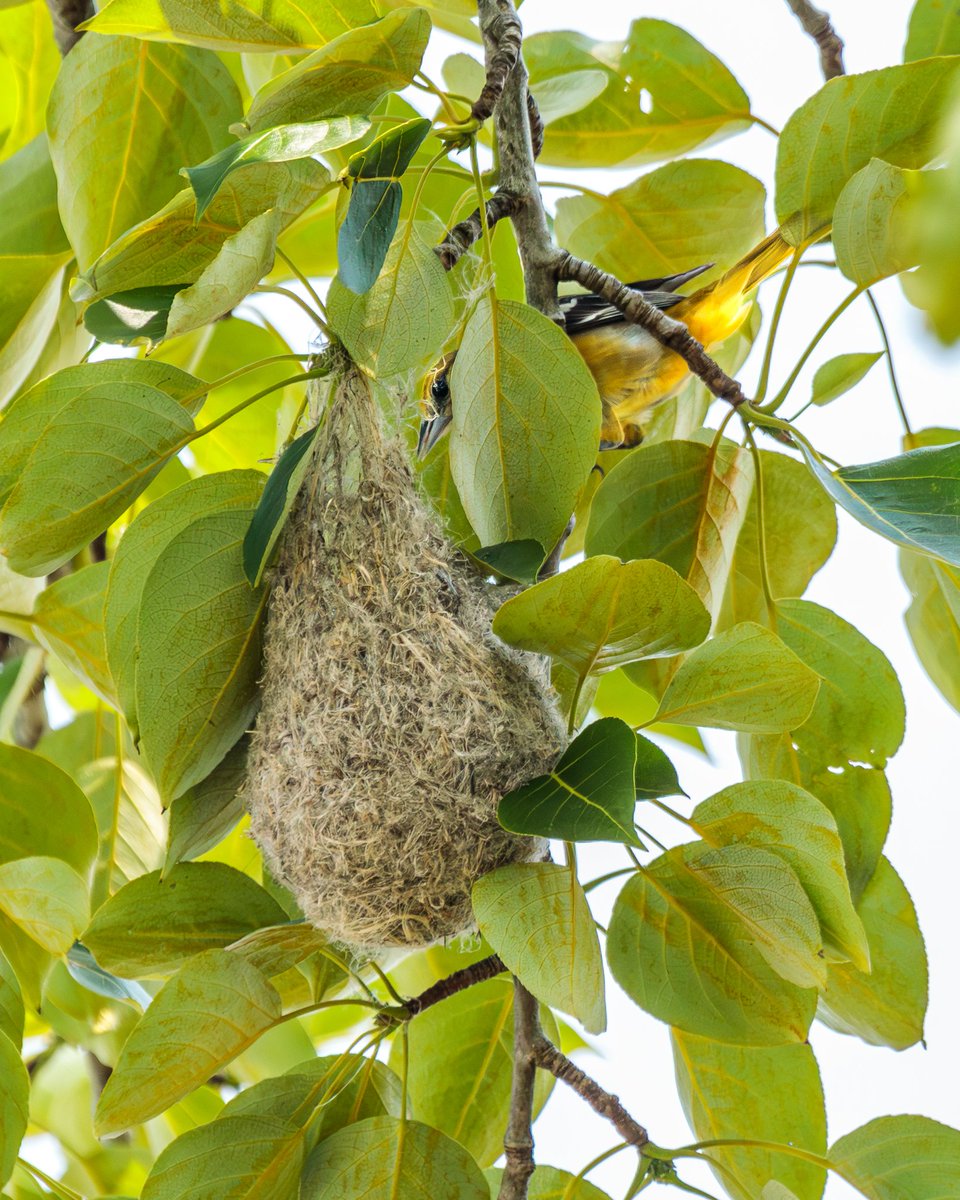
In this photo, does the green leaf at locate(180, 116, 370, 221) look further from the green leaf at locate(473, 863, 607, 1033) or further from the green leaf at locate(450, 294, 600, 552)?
the green leaf at locate(473, 863, 607, 1033)

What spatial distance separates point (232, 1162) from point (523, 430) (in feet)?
1.69

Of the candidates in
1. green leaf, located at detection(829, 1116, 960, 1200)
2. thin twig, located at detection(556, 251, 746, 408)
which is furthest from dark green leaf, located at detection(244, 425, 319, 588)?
green leaf, located at detection(829, 1116, 960, 1200)

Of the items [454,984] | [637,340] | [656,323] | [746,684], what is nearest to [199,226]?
[656,323]

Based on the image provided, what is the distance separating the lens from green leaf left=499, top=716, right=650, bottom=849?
0.62 meters

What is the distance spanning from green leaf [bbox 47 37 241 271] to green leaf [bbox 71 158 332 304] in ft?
0.62

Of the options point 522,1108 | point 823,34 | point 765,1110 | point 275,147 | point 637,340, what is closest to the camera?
point 275,147

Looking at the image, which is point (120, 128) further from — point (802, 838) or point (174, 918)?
point (802, 838)

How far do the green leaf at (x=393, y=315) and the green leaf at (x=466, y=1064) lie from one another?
55cm

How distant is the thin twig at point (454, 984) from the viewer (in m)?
0.85

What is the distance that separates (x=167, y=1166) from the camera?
2.57 ft

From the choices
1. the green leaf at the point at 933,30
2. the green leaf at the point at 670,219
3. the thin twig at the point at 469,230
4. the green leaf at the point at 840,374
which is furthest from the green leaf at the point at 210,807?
the green leaf at the point at 933,30

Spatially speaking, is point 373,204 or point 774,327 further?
point 774,327

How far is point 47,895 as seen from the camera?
0.82 metres

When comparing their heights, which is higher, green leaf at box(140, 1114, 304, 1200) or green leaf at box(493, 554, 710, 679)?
green leaf at box(493, 554, 710, 679)
